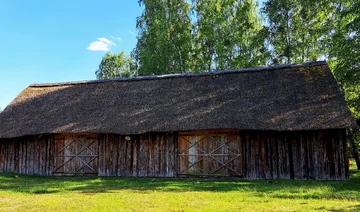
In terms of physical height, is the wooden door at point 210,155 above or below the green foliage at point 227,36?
below

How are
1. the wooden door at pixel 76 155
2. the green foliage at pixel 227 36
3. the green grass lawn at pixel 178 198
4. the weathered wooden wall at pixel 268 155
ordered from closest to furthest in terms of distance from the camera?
the green grass lawn at pixel 178 198 → the weathered wooden wall at pixel 268 155 → the wooden door at pixel 76 155 → the green foliage at pixel 227 36

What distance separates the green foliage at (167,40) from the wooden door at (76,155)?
40.5 ft

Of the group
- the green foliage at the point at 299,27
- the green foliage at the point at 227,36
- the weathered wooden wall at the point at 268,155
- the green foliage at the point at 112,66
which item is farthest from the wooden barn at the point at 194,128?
the green foliage at the point at 112,66

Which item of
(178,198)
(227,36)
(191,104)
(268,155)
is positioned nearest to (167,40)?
(227,36)

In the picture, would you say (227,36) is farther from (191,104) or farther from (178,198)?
(178,198)

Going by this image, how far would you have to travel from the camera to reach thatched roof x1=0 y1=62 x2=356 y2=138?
12.6 m

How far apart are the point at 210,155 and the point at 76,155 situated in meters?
6.34

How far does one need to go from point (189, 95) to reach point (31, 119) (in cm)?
794

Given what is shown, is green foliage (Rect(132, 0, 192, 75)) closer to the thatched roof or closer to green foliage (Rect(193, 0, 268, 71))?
green foliage (Rect(193, 0, 268, 71))

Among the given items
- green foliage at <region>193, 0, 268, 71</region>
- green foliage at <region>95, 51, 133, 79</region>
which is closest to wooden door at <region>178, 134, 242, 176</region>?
green foliage at <region>193, 0, 268, 71</region>

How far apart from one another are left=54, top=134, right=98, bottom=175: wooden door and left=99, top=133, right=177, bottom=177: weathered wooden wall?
423 millimetres

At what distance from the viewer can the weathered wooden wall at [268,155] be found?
12.3 metres

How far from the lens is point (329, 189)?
947cm

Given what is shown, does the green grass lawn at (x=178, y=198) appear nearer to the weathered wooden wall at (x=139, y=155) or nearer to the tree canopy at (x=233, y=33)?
the weathered wooden wall at (x=139, y=155)
